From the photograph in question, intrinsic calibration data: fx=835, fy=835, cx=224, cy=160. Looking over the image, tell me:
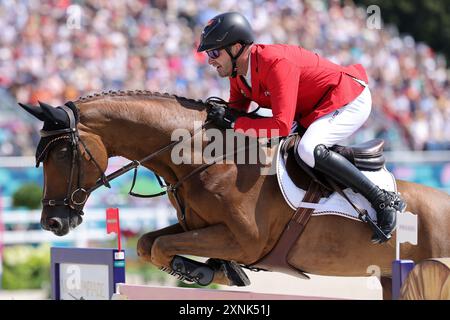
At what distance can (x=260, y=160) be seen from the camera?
4.80 m

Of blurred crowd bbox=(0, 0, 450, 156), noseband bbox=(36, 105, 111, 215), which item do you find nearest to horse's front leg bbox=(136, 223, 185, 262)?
noseband bbox=(36, 105, 111, 215)

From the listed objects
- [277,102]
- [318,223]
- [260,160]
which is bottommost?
[318,223]

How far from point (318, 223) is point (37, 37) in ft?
30.1

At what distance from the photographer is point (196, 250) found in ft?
15.3

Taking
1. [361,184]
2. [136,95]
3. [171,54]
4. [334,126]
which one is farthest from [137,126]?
[171,54]

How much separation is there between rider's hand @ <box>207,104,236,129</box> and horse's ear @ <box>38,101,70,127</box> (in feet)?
2.72

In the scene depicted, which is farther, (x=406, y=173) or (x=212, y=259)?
(x=406, y=173)

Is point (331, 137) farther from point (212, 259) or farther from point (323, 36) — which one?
point (323, 36)

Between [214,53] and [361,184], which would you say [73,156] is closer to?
[214,53]

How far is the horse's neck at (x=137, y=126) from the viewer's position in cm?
479

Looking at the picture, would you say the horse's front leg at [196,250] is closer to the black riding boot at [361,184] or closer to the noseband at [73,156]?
the noseband at [73,156]

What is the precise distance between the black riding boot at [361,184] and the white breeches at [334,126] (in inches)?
2.0

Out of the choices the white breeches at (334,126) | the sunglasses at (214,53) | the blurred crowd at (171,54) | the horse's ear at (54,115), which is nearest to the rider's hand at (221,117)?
the sunglasses at (214,53)
